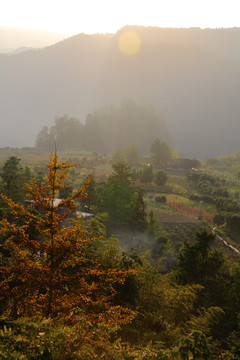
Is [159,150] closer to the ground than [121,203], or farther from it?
farther from it

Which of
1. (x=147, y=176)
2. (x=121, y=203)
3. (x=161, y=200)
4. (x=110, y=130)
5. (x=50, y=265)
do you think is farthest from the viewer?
(x=110, y=130)

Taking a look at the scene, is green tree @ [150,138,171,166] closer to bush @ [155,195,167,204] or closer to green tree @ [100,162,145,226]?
bush @ [155,195,167,204]

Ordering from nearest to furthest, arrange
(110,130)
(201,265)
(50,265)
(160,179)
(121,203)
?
(50,265)
(201,265)
(121,203)
(160,179)
(110,130)

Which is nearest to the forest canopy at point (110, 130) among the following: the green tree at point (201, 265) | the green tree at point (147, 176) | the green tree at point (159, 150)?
the green tree at point (159, 150)

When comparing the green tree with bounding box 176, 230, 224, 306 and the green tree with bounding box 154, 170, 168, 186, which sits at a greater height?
the green tree with bounding box 154, 170, 168, 186

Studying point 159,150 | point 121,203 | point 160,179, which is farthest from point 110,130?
point 121,203

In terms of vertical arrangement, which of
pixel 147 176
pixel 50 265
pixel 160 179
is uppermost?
pixel 50 265

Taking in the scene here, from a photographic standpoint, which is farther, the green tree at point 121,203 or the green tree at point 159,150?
the green tree at point 159,150

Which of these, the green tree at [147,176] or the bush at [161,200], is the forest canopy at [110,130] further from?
the bush at [161,200]

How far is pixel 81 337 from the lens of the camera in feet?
16.9

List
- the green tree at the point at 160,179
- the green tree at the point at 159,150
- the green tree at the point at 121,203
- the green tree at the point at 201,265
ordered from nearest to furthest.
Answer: the green tree at the point at 201,265
the green tree at the point at 121,203
the green tree at the point at 160,179
the green tree at the point at 159,150

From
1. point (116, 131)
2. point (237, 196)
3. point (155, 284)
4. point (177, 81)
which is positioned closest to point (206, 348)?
point (155, 284)

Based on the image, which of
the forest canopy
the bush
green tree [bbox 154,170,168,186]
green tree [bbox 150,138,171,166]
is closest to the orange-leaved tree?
the bush

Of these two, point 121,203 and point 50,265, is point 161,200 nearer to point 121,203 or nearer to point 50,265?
point 121,203
